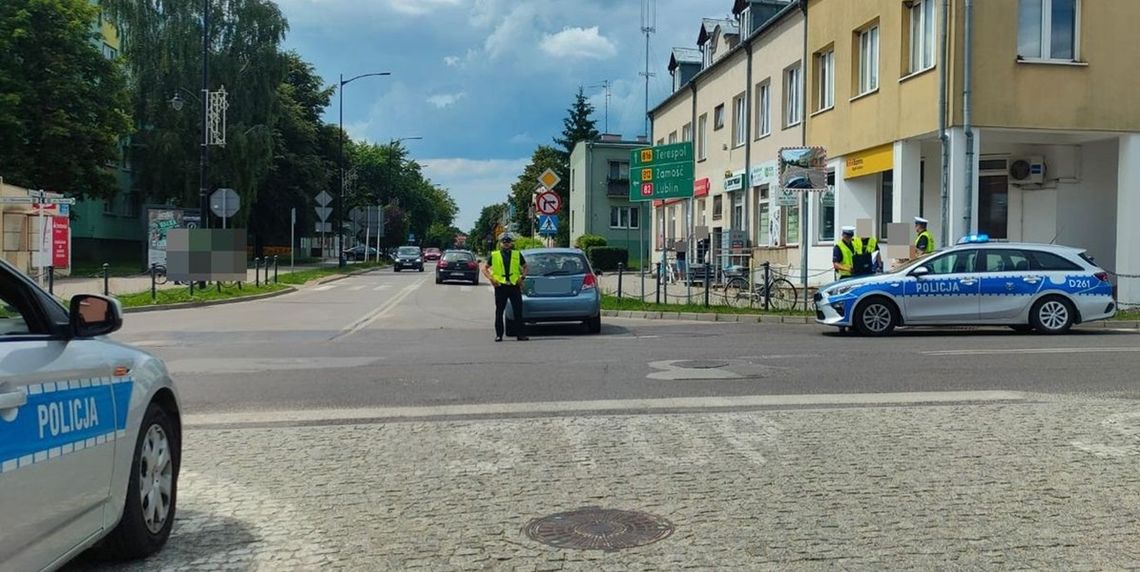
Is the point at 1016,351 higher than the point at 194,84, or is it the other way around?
the point at 194,84

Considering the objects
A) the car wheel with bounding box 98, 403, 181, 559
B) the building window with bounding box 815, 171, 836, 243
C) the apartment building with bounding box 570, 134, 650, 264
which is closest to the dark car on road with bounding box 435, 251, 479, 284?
the building window with bounding box 815, 171, 836, 243

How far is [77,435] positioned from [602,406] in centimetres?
509

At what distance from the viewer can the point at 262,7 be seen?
47250 mm

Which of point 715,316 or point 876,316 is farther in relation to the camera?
point 715,316

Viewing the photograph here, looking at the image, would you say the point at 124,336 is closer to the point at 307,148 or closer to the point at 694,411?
the point at 694,411

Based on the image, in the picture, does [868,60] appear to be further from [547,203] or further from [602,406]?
[602,406]

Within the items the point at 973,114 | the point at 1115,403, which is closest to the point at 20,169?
the point at 973,114

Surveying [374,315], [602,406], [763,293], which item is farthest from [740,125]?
[602,406]

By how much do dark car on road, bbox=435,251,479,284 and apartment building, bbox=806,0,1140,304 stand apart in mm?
18751

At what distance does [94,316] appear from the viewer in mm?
3920

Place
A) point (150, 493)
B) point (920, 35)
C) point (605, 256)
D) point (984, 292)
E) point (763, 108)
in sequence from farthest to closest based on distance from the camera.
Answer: point (605, 256), point (763, 108), point (920, 35), point (984, 292), point (150, 493)

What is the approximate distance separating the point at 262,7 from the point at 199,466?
4569 cm

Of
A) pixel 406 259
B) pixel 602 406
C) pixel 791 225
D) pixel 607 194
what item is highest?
pixel 607 194

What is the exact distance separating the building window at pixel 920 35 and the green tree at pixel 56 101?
1231 inches
